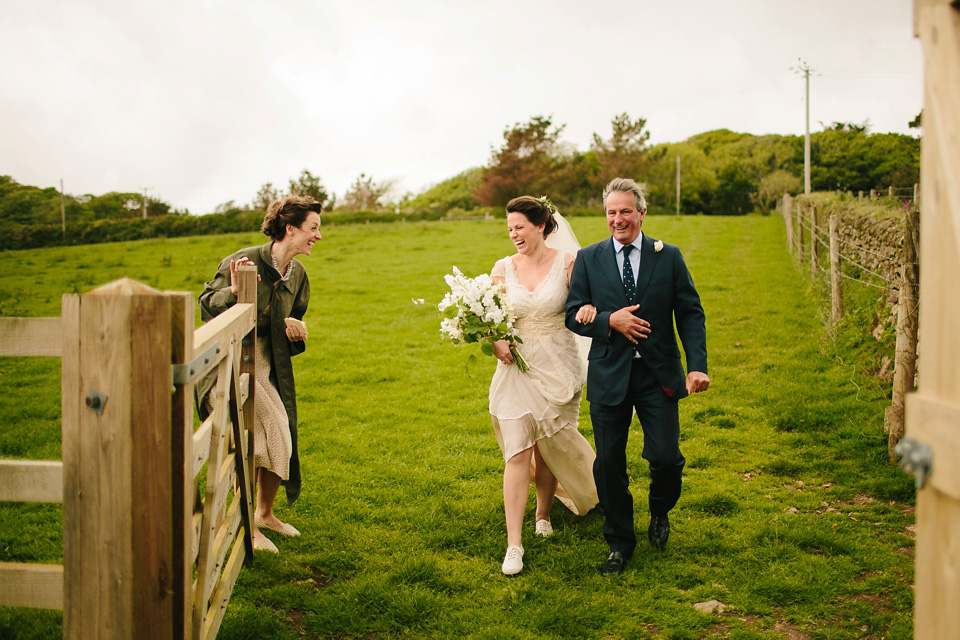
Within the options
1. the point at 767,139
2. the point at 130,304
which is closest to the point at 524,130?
the point at 767,139

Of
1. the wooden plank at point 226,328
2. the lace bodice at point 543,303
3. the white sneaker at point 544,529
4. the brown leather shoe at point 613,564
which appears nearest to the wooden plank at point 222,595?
the wooden plank at point 226,328

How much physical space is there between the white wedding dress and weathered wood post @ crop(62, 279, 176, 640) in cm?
287

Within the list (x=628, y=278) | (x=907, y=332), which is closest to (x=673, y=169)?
(x=907, y=332)

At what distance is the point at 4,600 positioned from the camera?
109 inches

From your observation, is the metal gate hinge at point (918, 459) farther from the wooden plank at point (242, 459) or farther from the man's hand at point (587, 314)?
the wooden plank at point (242, 459)

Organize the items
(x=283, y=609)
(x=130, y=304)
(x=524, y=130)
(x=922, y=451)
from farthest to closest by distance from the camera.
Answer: (x=524, y=130)
(x=283, y=609)
(x=130, y=304)
(x=922, y=451)

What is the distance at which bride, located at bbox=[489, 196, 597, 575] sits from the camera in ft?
16.5

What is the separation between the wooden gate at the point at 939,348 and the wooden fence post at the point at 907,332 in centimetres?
466

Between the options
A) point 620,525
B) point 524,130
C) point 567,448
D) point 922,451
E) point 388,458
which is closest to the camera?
point 922,451

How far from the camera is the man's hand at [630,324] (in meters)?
4.50

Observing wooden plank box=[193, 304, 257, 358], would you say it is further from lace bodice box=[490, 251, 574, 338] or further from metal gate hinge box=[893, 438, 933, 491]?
metal gate hinge box=[893, 438, 933, 491]

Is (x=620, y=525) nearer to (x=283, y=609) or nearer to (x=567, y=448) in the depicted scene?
(x=567, y=448)

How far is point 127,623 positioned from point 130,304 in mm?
1115

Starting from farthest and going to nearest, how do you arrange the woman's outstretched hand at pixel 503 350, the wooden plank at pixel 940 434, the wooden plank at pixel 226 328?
the woman's outstretched hand at pixel 503 350 → the wooden plank at pixel 226 328 → the wooden plank at pixel 940 434
